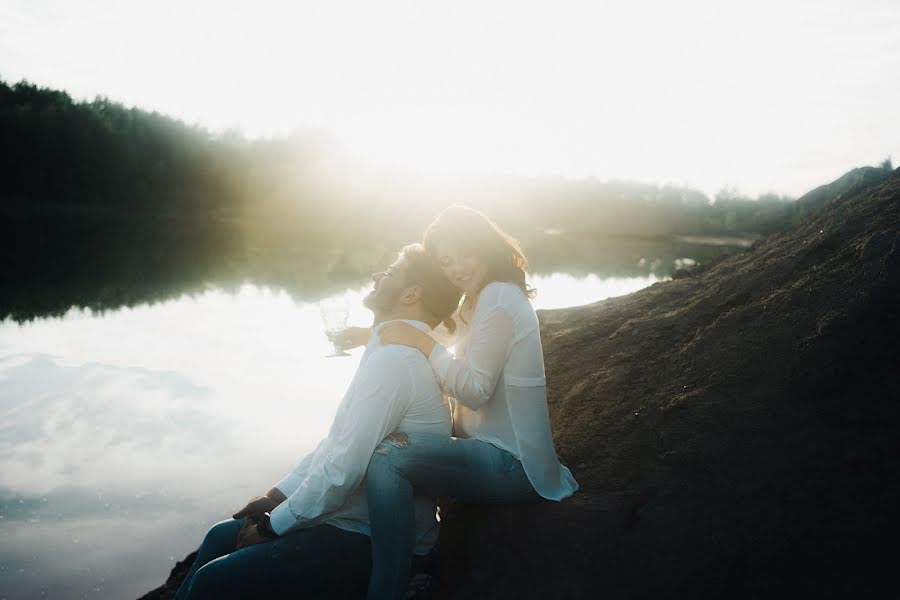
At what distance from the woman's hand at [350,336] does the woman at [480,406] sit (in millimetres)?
422

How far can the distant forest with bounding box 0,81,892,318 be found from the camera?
16797mm

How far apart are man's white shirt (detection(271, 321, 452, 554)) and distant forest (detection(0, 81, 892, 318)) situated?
4.98 m

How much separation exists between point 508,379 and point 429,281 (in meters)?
0.56

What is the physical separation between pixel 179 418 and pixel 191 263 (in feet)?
42.3

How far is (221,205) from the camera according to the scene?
5072 cm

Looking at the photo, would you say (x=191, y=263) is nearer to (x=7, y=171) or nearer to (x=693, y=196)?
(x=7, y=171)

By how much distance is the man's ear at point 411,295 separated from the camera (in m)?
2.98

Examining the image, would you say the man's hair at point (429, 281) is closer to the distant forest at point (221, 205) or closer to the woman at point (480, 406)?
the woman at point (480, 406)

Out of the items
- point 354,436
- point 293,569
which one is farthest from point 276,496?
point 354,436

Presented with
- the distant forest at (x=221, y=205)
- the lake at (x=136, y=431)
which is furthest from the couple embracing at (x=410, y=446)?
the distant forest at (x=221, y=205)

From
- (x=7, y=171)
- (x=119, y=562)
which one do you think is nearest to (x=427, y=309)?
(x=119, y=562)

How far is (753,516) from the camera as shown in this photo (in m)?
2.37

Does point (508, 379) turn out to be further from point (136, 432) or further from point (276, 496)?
point (136, 432)

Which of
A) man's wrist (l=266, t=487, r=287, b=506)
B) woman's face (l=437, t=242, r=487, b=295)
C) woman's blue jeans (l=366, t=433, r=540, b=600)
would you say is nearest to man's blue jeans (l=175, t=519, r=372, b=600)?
woman's blue jeans (l=366, t=433, r=540, b=600)
